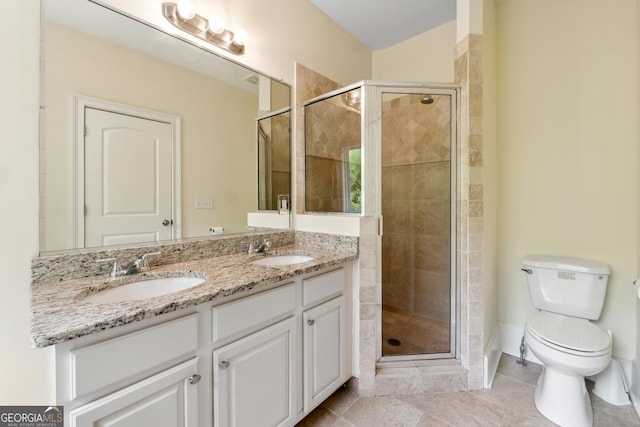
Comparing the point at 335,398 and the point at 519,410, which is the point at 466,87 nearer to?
the point at 519,410

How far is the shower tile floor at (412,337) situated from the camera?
74.4 inches

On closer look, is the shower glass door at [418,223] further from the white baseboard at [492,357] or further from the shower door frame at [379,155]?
the white baseboard at [492,357]

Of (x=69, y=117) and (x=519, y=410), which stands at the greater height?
(x=69, y=117)

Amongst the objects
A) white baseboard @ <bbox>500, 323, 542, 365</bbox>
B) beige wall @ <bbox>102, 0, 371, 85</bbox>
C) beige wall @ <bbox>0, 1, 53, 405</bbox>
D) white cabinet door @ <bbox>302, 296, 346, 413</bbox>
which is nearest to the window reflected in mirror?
beige wall @ <bbox>102, 0, 371, 85</bbox>

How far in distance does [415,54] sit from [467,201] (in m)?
1.70

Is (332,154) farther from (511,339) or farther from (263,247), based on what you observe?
(511,339)

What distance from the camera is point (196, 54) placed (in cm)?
152

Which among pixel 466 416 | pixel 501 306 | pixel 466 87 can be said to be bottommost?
pixel 466 416

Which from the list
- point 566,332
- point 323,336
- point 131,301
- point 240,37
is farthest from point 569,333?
point 240,37

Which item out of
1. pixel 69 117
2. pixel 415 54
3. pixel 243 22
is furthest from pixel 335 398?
pixel 415 54

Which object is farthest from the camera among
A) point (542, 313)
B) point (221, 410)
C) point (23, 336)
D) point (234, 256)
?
point (542, 313)

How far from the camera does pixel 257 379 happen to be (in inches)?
44.5

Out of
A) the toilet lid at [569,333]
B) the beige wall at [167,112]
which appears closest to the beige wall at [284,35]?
the beige wall at [167,112]

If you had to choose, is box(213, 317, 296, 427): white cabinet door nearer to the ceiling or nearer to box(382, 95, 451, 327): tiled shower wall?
box(382, 95, 451, 327): tiled shower wall
